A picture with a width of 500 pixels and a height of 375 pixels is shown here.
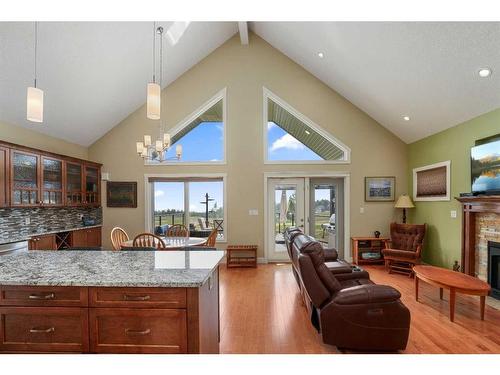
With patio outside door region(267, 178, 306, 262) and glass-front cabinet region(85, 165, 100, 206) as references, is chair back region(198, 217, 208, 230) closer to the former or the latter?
patio outside door region(267, 178, 306, 262)

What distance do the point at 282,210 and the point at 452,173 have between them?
124 inches

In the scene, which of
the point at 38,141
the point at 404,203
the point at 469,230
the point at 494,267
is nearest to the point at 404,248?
the point at 404,203

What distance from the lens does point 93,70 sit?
14.3 feet

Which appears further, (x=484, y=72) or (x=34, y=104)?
(x=484, y=72)

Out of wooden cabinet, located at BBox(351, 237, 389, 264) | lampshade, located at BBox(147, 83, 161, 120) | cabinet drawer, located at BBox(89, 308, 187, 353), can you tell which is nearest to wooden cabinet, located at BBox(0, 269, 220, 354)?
cabinet drawer, located at BBox(89, 308, 187, 353)

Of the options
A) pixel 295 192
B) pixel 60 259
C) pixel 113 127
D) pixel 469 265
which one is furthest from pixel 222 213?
pixel 469 265

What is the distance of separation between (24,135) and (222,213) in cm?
376

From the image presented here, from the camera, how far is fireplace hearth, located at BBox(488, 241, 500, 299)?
3.57 metres

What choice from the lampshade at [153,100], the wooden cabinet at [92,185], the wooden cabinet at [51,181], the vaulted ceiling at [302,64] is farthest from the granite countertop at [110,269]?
the wooden cabinet at [92,185]

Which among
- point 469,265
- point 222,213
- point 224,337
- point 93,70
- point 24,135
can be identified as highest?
point 93,70

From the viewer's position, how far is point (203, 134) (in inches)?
237

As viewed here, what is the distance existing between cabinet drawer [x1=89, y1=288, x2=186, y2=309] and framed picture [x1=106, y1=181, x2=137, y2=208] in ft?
15.5

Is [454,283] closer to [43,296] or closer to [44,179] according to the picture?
[43,296]
